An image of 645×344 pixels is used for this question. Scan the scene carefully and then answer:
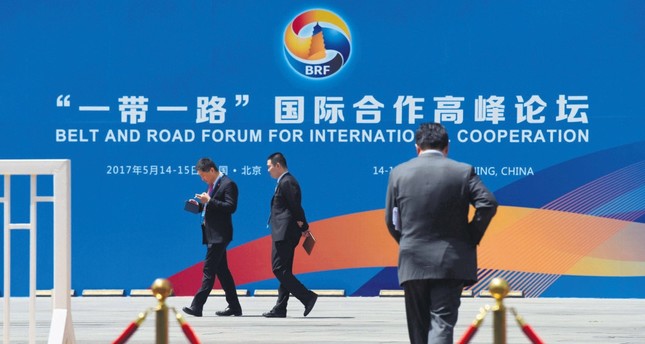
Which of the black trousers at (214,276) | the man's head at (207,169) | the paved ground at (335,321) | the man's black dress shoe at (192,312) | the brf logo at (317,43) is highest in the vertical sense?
the brf logo at (317,43)

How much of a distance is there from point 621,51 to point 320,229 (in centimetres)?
415

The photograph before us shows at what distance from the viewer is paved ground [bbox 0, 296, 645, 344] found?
1110 centimetres

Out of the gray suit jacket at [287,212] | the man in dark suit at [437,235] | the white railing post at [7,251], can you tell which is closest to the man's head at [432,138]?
the man in dark suit at [437,235]

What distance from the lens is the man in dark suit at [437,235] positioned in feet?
24.9

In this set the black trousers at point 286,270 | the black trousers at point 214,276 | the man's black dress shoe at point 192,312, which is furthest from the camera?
the man's black dress shoe at point 192,312

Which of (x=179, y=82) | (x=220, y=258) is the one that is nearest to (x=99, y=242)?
(x=179, y=82)

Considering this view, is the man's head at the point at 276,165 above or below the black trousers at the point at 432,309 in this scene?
above

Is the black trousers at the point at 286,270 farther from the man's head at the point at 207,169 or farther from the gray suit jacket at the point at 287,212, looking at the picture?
the man's head at the point at 207,169

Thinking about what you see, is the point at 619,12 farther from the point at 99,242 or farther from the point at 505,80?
the point at 99,242

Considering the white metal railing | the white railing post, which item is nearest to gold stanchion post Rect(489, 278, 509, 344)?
the white metal railing

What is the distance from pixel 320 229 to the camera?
51.0 ft

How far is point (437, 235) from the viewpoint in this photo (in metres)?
7.65

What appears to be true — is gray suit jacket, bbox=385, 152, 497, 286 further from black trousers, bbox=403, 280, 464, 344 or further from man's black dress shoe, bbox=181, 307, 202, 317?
man's black dress shoe, bbox=181, 307, 202, 317

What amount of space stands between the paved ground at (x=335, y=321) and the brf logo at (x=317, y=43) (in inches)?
110
